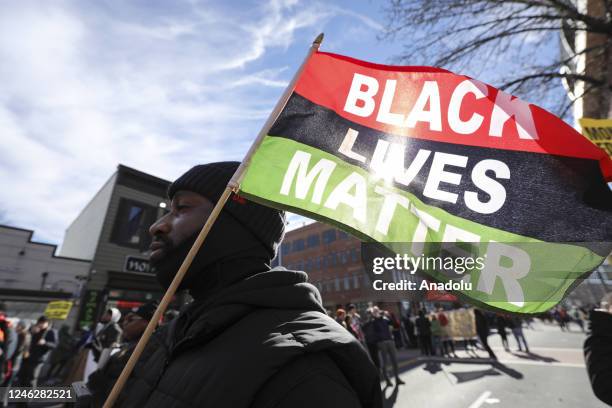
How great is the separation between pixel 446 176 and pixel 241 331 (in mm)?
1533

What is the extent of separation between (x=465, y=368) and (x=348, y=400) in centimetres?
1100

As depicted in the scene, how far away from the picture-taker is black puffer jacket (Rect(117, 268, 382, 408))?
97cm

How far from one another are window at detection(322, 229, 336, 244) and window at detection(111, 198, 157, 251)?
90.5ft

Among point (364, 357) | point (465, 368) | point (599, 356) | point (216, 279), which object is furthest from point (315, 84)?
point (465, 368)

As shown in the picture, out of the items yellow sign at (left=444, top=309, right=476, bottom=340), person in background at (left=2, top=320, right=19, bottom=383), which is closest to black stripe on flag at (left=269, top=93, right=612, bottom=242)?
person in background at (left=2, top=320, right=19, bottom=383)

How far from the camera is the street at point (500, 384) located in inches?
243

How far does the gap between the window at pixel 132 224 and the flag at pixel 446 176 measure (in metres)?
16.9

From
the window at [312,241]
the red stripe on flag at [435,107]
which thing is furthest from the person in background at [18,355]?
the window at [312,241]

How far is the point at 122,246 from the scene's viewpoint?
1612cm

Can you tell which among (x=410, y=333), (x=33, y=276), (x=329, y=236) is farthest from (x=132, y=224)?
(x=329, y=236)

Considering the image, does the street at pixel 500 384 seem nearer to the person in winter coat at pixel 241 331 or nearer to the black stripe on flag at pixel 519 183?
the black stripe on flag at pixel 519 183

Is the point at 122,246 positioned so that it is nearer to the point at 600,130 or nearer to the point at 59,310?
the point at 59,310

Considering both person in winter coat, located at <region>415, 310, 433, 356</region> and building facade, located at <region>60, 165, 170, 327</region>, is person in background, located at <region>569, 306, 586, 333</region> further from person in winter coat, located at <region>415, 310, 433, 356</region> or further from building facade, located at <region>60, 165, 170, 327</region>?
building facade, located at <region>60, 165, 170, 327</region>

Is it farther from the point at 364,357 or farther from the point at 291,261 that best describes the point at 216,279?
the point at 291,261
